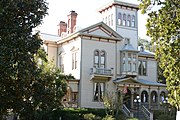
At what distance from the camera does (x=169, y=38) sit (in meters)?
13.1

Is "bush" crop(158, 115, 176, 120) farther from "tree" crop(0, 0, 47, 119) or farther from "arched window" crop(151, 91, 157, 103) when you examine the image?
"tree" crop(0, 0, 47, 119)

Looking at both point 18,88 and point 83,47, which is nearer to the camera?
point 18,88

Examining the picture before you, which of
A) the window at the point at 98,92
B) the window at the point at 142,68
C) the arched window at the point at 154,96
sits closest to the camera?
the window at the point at 98,92

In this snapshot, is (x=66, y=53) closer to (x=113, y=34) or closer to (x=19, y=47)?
(x=113, y=34)

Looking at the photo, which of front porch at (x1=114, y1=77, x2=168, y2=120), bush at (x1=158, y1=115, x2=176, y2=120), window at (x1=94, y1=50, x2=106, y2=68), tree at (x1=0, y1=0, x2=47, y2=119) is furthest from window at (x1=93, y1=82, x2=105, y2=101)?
tree at (x1=0, y1=0, x2=47, y2=119)

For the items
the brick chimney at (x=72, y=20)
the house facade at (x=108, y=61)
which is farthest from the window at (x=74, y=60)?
the brick chimney at (x=72, y=20)

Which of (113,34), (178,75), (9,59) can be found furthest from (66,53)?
(178,75)

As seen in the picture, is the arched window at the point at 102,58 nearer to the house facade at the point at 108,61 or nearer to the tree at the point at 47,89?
the house facade at the point at 108,61

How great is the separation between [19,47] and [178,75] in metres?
7.86

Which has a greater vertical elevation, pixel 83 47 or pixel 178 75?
pixel 83 47

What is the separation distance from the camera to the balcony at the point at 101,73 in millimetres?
36000

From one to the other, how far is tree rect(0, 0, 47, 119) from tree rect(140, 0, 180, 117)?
6515 mm

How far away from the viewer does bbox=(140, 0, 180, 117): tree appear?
42.5 ft

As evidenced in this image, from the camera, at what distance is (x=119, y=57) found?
39312 millimetres
